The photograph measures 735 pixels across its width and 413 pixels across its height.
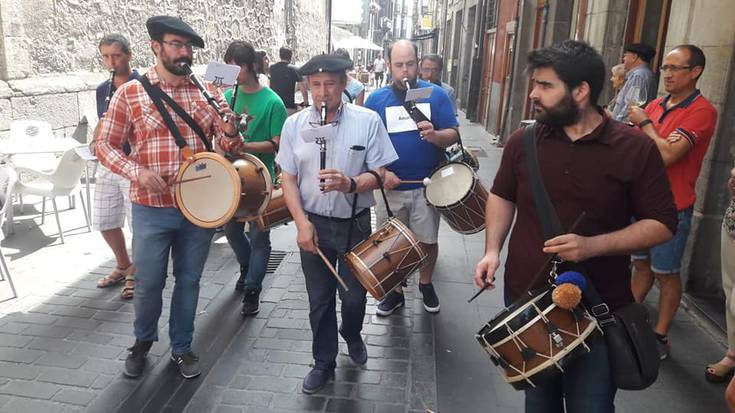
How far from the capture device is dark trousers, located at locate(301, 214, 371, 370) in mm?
3316

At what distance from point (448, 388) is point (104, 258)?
3550 mm

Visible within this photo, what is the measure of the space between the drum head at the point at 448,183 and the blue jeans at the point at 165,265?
1.54m

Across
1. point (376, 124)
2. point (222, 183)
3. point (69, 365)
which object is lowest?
point (69, 365)

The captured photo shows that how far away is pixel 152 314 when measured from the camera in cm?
351

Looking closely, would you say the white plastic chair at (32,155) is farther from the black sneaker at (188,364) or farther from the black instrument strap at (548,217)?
the black instrument strap at (548,217)

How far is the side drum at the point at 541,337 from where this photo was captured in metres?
2.05

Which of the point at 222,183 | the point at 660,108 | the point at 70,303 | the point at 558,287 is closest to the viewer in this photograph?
the point at 558,287

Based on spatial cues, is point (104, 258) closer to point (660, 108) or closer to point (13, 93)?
point (13, 93)

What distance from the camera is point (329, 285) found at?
3404 mm

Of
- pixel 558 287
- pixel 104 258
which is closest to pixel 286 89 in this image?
pixel 104 258

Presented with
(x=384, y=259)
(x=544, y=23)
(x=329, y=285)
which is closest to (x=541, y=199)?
(x=384, y=259)

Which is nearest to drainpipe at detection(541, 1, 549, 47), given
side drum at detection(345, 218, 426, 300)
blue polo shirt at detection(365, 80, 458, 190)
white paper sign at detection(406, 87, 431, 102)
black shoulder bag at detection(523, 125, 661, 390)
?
blue polo shirt at detection(365, 80, 458, 190)

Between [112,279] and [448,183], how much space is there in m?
2.86

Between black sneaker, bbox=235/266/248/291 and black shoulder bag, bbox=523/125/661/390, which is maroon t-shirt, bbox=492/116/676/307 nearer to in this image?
black shoulder bag, bbox=523/125/661/390
